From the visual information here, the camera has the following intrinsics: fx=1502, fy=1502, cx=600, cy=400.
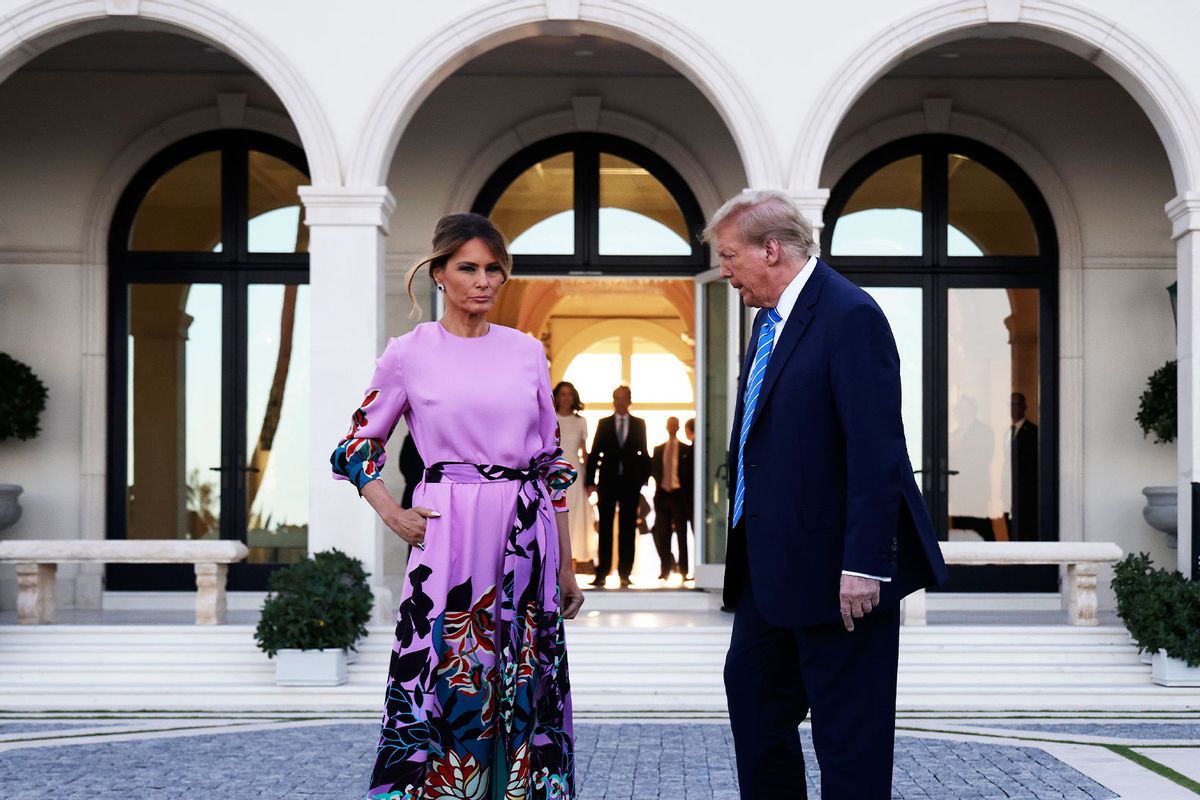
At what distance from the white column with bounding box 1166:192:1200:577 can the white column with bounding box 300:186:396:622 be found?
4.84 meters

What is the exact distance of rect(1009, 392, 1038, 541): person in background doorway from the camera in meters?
11.7

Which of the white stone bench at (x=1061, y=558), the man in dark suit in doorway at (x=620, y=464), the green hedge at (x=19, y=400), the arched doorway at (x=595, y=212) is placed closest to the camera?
the white stone bench at (x=1061, y=558)

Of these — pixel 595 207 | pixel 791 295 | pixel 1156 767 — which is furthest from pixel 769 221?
pixel 595 207

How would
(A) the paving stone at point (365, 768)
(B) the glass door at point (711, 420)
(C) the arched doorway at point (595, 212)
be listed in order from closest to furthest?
(A) the paving stone at point (365, 768) → (B) the glass door at point (711, 420) → (C) the arched doorway at point (595, 212)

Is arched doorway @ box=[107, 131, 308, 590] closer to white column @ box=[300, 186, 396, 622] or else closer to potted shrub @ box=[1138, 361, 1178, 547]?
white column @ box=[300, 186, 396, 622]

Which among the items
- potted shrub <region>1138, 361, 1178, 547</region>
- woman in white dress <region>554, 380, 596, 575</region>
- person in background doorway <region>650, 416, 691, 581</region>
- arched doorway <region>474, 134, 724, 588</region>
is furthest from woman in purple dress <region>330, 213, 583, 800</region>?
person in background doorway <region>650, 416, 691, 581</region>

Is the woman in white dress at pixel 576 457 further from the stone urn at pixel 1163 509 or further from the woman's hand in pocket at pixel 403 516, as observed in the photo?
the woman's hand in pocket at pixel 403 516

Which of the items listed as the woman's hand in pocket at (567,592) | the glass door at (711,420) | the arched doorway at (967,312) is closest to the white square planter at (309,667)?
the glass door at (711,420)

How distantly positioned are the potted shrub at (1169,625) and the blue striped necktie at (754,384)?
544 cm

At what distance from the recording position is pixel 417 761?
364 cm

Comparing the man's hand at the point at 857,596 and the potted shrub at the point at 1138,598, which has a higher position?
the man's hand at the point at 857,596

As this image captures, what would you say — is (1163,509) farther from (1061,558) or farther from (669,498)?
(669,498)

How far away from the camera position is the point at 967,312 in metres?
11.8

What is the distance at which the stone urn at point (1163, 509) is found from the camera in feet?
35.1
